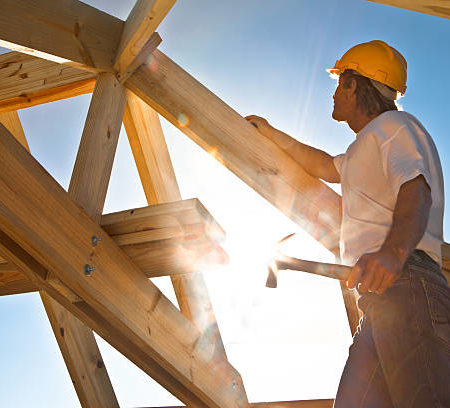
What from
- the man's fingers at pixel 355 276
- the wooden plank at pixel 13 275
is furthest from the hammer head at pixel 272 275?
the wooden plank at pixel 13 275

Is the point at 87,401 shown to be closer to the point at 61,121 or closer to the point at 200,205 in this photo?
the point at 200,205

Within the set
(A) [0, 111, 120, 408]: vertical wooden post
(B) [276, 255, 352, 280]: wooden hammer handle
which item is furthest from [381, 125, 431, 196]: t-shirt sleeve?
(A) [0, 111, 120, 408]: vertical wooden post

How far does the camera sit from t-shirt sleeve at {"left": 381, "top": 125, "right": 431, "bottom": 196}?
4.83 feet

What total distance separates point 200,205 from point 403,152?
2.11 feet

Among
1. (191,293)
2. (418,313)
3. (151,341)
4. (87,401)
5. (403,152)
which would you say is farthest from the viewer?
(87,401)

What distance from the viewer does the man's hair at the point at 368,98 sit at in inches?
75.5

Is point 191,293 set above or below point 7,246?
above

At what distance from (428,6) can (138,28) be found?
122cm

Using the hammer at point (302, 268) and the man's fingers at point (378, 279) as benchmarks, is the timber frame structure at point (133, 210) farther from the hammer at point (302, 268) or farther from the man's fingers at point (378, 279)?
the man's fingers at point (378, 279)

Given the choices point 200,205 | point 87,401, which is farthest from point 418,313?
point 87,401

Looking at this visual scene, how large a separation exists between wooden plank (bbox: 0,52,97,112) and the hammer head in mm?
1687

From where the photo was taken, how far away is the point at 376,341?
147 cm

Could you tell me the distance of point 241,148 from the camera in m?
2.20

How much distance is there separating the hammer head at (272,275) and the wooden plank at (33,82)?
5.54 ft
